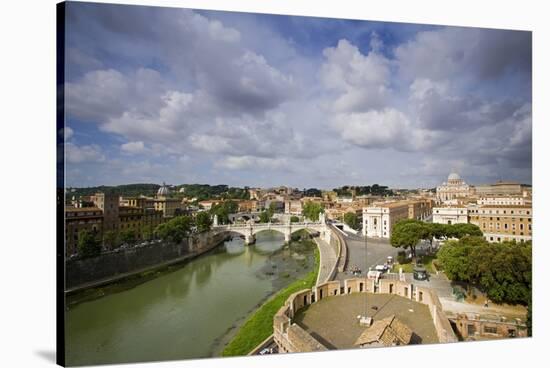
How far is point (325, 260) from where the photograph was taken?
16.5 ft

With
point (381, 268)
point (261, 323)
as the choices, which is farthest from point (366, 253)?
point (261, 323)

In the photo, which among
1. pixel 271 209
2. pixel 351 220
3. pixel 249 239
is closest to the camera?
pixel 351 220

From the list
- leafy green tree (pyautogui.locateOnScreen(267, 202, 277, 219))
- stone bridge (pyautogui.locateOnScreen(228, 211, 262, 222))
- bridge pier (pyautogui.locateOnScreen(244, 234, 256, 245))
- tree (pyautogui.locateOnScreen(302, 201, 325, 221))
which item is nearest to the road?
tree (pyautogui.locateOnScreen(302, 201, 325, 221))

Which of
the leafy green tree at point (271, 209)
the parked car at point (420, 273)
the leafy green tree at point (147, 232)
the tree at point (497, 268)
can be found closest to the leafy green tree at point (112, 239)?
the leafy green tree at point (147, 232)

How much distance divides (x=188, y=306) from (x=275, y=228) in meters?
2.07

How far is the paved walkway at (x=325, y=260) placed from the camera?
4.65 meters

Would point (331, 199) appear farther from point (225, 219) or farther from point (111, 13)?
point (111, 13)

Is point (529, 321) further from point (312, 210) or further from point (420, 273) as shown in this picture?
point (312, 210)

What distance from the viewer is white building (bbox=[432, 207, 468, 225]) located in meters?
4.66

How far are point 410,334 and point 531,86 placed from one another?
315 cm

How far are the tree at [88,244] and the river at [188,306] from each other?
0.53 meters

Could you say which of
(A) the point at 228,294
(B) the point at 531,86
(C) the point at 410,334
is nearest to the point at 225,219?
(A) the point at 228,294

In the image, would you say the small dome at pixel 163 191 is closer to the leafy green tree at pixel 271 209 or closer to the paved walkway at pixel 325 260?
the leafy green tree at pixel 271 209

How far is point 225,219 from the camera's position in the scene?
5680 mm
